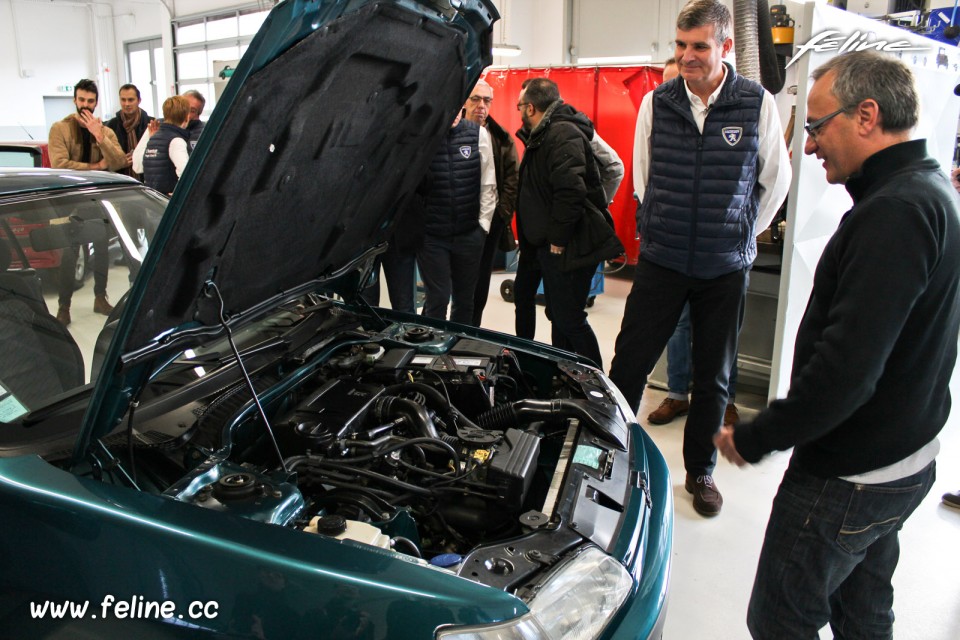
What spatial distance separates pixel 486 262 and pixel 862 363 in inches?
124

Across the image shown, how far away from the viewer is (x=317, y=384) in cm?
207

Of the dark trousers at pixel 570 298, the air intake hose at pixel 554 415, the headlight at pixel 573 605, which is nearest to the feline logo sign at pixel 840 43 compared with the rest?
the dark trousers at pixel 570 298

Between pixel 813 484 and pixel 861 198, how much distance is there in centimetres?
61

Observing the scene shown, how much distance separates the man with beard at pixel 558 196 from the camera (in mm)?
3436

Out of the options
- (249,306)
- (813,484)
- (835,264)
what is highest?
(835,264)

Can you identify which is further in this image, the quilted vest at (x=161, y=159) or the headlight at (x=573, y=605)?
the quilted vest at (x=161, y=159)

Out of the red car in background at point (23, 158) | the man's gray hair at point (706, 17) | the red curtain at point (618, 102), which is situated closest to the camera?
the man's gray hair at point (706, 17)

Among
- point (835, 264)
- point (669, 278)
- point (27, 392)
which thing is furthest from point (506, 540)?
point (669, 278)

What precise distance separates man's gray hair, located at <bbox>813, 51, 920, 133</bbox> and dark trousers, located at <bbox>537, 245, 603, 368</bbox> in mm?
2114

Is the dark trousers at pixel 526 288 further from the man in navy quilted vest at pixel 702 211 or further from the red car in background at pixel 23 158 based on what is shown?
the red car in background at pixel 23 158

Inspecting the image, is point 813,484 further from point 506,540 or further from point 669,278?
point 669,278

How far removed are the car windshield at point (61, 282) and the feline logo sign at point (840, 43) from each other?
8.79 ft

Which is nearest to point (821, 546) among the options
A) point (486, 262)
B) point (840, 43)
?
point (840, 43)

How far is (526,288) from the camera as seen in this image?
402 centimetres
